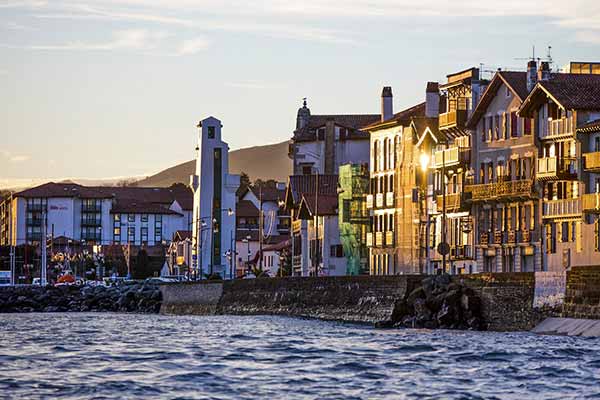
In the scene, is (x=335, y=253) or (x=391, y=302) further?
(x=335, y=253)

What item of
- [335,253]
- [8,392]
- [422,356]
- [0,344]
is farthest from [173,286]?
[8,392]

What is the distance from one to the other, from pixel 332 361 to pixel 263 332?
22513 millimetres

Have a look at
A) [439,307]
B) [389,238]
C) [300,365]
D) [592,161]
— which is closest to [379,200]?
[389,238]

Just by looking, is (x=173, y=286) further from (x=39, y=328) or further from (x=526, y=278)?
(x=526, y=278)

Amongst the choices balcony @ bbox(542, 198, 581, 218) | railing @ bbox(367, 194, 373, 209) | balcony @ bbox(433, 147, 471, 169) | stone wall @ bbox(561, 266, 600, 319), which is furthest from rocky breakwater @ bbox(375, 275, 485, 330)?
railing @ bbox(367, 194, 373, 209)

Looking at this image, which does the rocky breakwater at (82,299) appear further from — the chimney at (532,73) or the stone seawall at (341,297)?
the chimney at (532,73)

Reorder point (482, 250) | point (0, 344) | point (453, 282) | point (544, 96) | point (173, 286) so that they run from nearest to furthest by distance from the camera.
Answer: point (0, 344) < point (453, 282) < point (544, 96) < point (482, 250) < point (173, 286)

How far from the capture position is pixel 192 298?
124000mm

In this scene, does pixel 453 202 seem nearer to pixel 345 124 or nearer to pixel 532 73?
Answer: pixel 532 73

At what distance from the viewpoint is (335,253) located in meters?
150

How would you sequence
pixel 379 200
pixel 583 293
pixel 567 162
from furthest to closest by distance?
pixel 379 200 → pixel 567 162 → pixel 583 293

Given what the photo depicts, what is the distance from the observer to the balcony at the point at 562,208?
9719 centimetres

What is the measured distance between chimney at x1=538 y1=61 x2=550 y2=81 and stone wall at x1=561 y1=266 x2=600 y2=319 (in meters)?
33.3

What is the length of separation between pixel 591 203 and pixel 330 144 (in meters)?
77.8
